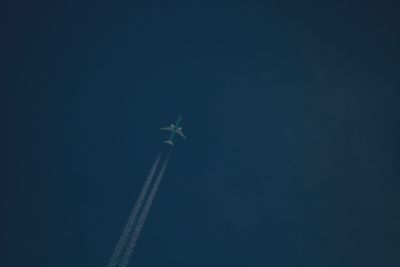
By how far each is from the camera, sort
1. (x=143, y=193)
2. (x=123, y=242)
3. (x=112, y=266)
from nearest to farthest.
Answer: (x=112, y=266)
(x=123, y=242)
(x=143, y=193)

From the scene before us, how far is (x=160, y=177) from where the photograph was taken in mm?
137625

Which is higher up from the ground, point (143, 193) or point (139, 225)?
point (143, 193)

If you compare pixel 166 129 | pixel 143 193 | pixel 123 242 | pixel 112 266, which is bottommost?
pixel 112 266

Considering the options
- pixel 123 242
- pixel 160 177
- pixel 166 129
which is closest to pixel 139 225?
pixel 123 242

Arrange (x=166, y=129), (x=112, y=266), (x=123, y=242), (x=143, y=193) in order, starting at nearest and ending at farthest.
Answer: (x=112, y=266), (x=123, y=242), (x=143, y=193), (x=166, y=129)

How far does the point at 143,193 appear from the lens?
134m

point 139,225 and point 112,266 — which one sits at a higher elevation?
point 139,225

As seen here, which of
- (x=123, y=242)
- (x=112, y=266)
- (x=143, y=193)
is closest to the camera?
(x=112, y=266)

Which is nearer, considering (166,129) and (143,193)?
(143,193)

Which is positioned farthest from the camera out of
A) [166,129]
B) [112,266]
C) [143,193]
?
[166,129]

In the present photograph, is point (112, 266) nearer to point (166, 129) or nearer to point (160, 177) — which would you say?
point (160, 177)

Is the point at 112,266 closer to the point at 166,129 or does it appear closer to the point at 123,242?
the point at 123,242

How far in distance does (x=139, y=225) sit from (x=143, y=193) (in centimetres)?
1026

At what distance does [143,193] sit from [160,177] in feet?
26.2
